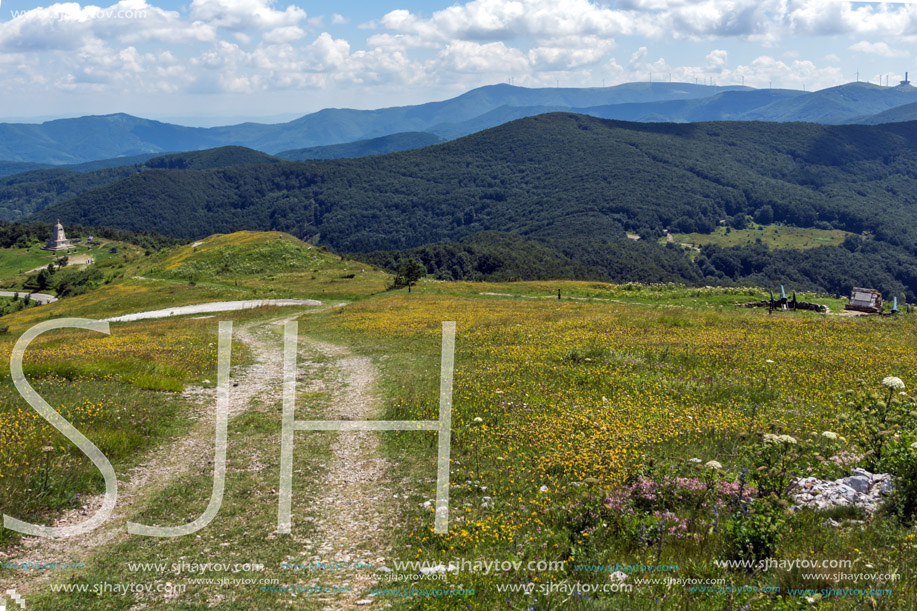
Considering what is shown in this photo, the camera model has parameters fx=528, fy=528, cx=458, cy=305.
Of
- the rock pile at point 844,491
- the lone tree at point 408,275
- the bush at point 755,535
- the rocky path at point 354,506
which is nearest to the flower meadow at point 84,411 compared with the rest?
the rocky path at point 354,506

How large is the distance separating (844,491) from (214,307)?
46855 mm

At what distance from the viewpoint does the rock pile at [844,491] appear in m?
7.37

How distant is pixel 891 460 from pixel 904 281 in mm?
229502

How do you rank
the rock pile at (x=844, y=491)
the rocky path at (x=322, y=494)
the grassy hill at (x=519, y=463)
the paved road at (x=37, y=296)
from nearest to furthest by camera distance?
the grassy hill at (x=519, y=463)
the rocky path at (x=322, y=494)
the rock pile at (x=844, y=491)
the paved road at (x=37, y=296)

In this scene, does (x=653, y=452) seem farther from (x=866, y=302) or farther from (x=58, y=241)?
(x=58, y=241)

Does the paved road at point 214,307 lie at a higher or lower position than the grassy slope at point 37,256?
higher

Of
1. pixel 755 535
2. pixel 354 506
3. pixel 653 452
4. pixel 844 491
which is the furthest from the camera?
pixel 653 452

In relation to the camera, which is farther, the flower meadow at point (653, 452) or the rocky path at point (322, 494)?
the rocky path at point (322, 494)

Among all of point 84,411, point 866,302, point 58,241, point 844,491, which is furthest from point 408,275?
point 58,241

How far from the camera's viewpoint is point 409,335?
85.8 ft

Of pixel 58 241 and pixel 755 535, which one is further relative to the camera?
pixel 58 241

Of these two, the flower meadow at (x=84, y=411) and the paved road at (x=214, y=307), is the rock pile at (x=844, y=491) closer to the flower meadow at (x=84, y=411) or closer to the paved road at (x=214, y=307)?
the flower meadow at (x=84, y=411)

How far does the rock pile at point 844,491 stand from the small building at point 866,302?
3095 cm

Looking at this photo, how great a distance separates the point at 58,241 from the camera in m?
133
